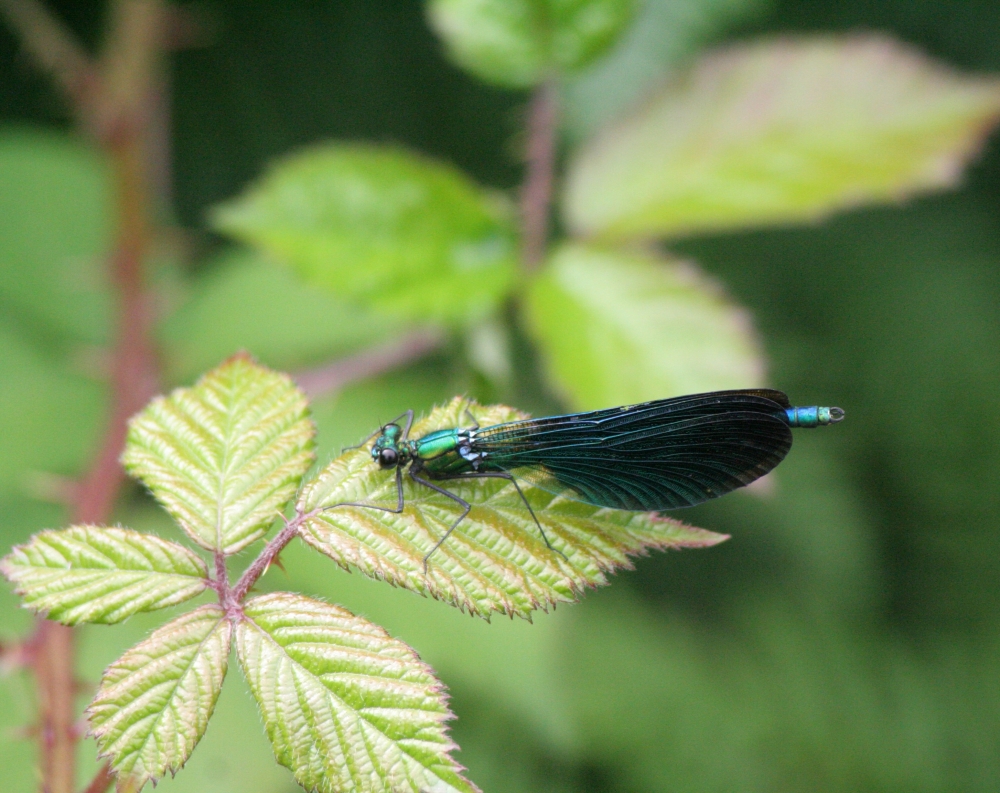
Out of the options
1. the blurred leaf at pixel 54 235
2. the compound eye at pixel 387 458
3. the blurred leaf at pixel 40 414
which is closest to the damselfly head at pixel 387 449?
the compound eye at pixel 387 458

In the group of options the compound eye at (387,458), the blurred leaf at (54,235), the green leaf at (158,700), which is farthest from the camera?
the blurred leaf at (54,235)

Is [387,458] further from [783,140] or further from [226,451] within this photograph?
[783,140]

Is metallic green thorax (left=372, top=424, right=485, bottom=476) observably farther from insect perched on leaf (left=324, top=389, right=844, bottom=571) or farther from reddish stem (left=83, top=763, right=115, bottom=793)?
reddish stem (left=83, top=763, right=115, bottom=793)

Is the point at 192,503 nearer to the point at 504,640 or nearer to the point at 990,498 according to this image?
the point at 504,640

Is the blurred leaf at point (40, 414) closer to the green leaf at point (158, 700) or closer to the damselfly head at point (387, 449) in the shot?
the damselfly head at point (387, 449)

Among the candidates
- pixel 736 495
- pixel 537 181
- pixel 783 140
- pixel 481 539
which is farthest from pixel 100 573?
→ pixel 736 495
